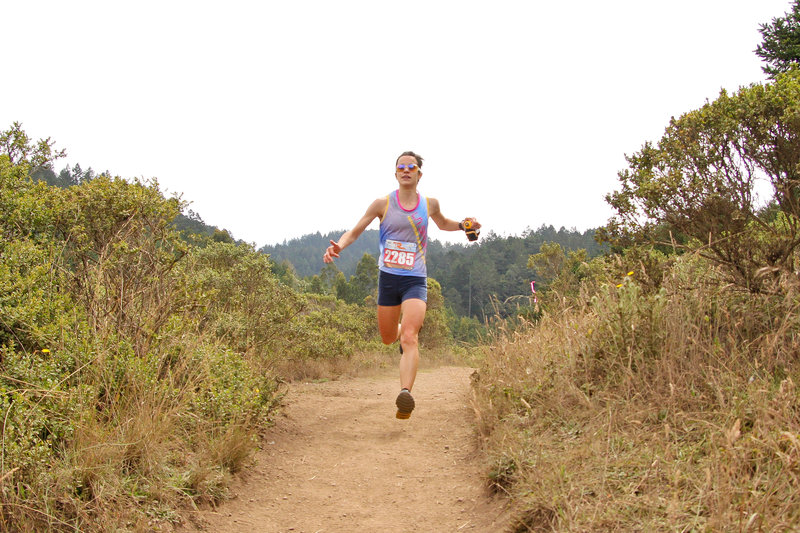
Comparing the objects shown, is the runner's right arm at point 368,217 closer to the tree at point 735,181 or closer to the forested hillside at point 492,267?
the tree at point 735,181

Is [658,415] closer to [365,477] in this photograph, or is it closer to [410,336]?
[365,477]

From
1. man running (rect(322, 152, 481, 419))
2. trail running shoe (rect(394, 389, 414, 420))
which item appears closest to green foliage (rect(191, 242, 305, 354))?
man running (rect(322, 152, 481, 419))

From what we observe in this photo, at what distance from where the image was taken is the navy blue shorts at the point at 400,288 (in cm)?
569

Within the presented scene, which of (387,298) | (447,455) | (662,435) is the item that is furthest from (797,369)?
(387,298)

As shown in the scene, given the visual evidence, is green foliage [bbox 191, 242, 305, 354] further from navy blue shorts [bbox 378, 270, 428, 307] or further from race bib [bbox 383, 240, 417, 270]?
race bib [bbox 383, 240, 417, 270]

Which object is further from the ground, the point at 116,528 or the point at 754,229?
the point at 754,229

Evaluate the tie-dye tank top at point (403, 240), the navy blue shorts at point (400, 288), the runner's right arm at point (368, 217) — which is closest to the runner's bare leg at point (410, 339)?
the navy blue shorts at point (400, 288)

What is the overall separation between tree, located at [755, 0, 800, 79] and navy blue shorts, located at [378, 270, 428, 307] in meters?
21.4

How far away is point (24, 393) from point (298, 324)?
690 centimetres

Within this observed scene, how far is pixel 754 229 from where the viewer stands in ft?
15.8

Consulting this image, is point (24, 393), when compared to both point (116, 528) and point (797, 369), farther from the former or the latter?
point (797, 369)

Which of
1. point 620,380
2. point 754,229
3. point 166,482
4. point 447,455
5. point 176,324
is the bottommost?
point 447,455

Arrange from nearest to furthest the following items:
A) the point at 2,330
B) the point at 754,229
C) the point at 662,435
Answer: the point at 662,435 → the point at 2,330 → the point at 754,229

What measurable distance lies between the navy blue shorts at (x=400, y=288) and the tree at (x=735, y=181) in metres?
2.17
